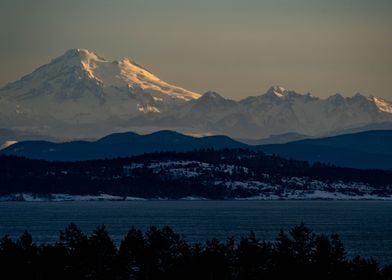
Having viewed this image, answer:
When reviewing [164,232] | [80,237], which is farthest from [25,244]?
[164,232]

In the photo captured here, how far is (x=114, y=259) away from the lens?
105812mm

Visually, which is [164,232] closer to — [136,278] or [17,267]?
[136,278]

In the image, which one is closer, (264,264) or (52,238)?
(264,264)

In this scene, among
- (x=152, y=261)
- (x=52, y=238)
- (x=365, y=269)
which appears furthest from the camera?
(x=52, y=238)

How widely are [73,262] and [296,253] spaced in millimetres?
18642

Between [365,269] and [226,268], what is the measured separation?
37.0 ft

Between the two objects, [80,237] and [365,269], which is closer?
[365,269]

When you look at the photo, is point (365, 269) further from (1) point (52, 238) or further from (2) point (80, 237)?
(1) point (52, 238)

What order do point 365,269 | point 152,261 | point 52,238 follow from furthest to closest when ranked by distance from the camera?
point 52,238
point 152,261
point 365,269

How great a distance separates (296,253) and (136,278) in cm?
1359

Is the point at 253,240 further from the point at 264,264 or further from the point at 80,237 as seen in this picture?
the point at 80,237

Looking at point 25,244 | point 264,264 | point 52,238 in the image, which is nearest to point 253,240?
point 264,264

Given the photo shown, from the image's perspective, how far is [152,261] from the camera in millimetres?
106688

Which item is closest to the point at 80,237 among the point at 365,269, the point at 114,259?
the point at 114,259
